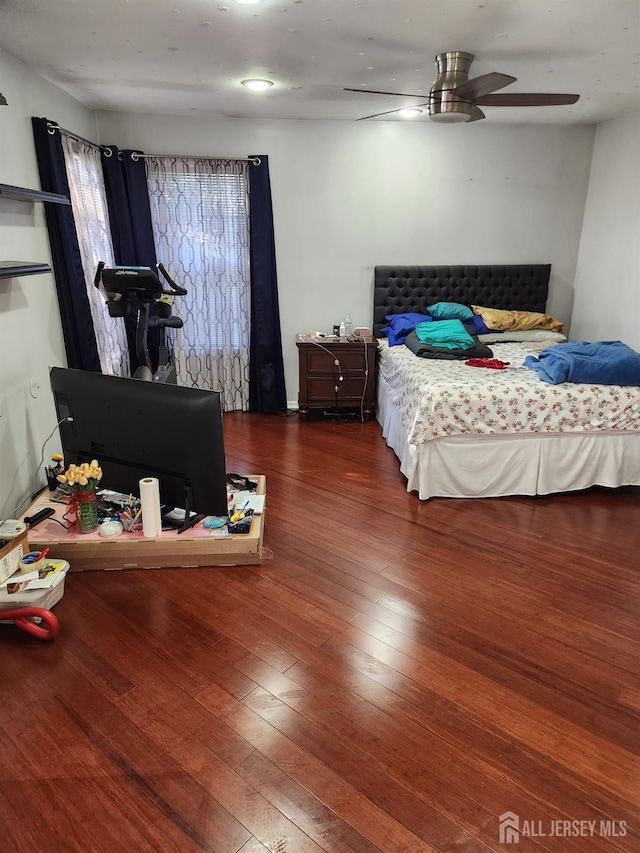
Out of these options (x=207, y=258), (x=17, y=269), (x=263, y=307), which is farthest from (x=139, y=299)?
(x=263, y=307)

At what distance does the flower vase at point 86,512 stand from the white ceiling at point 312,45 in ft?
6.95

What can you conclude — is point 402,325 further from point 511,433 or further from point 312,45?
point 312,45

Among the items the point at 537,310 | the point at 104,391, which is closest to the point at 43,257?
the point at 104,391

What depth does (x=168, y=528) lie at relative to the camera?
2637mm

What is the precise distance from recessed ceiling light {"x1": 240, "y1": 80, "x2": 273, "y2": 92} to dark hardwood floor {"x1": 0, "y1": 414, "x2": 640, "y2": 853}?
2720mm

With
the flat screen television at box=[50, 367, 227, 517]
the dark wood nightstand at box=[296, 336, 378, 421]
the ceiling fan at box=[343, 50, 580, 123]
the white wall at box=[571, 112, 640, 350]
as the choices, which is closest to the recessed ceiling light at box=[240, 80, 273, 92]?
the ceiling fan at box=[343, 50, 580, 123]

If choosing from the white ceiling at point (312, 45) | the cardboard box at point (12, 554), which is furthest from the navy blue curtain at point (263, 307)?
the cardboard box at point (12, 554)

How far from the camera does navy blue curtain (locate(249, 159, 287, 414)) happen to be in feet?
14.7

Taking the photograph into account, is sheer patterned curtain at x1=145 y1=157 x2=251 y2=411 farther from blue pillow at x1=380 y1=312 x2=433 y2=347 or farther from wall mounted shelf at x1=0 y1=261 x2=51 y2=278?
wall mounted shelf at x1=0 y1=261 x2=51 y2=278

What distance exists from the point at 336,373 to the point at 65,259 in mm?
2234

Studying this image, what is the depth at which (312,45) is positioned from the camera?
2684 mm

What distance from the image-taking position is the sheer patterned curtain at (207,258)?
4426mm

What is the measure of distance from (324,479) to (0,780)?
2367 mm

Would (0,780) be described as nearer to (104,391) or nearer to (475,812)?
(475,812)
